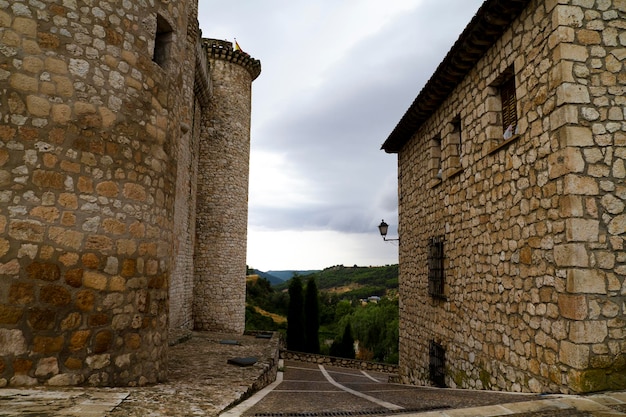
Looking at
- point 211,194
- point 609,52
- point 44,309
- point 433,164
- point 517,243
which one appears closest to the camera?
point 44,309

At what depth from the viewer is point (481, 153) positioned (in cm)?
691

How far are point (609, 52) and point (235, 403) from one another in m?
5.61

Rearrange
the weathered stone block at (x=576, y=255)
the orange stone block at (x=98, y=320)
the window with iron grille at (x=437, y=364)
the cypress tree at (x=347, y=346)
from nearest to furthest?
the orange stone block at (x=98, y=320), the weathered stone block at (x=576, y=255), the window with iron grille at (x=437, y=364), the cypress tree at (x=347, y=346)

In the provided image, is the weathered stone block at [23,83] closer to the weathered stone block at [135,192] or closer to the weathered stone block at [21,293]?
the weathered stone block at [135,192]

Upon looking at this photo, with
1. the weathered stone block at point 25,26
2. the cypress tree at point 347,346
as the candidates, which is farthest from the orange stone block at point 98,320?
the cypress tree at point 347,346

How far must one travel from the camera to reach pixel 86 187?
441 centimetres

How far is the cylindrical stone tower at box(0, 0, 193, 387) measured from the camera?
4023 millimetres

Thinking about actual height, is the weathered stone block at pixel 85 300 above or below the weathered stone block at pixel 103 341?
above

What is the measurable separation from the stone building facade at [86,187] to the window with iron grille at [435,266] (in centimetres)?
547

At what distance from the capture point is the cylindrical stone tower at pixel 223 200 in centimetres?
1689

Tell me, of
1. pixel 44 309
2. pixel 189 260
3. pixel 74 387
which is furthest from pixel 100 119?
pixel 189 260

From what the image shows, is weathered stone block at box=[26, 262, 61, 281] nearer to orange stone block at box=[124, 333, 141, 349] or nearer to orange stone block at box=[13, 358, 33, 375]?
orange stone block at box=[13, 358, 33, 375]

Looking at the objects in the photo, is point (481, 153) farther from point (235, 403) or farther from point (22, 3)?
point (22, 3)

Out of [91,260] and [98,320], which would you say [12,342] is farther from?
[91,260]
